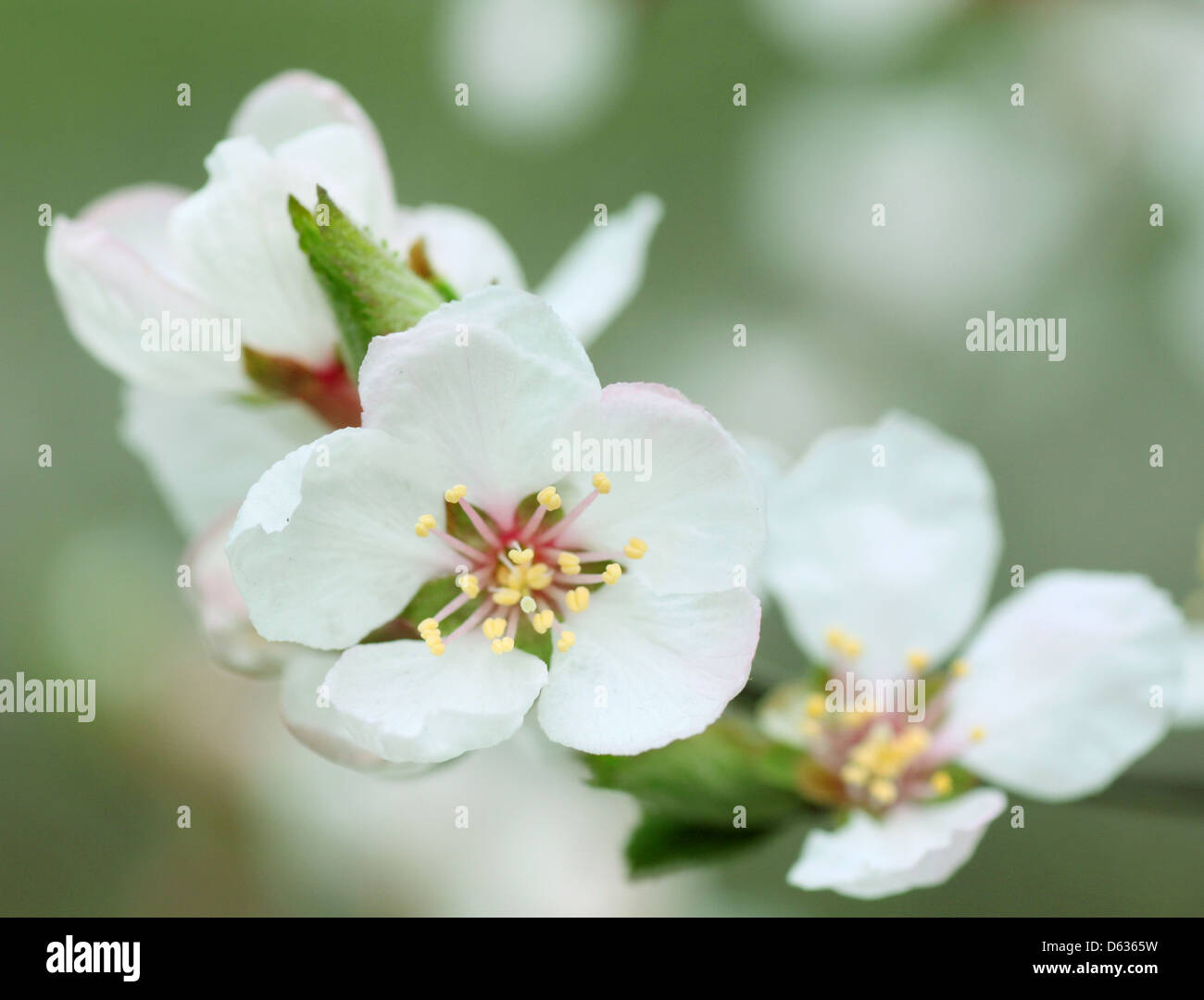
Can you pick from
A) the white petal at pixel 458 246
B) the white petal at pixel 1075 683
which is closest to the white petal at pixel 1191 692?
the white petal at pixel 1075 683

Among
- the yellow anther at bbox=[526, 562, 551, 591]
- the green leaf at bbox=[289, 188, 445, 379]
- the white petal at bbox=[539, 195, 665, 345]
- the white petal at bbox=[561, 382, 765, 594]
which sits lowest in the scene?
the yellow anther at bbox=[526, 562, 551, 591]

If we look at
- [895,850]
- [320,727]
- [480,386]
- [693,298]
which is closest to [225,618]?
[320,727]

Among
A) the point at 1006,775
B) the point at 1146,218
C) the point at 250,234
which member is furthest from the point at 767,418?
the point at 250,234

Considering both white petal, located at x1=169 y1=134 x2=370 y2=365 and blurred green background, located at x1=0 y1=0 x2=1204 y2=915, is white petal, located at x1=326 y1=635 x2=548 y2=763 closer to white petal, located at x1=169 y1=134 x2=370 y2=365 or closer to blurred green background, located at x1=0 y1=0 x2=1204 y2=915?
white petal, located at x1=169 y1=134 x2=370 y2=365

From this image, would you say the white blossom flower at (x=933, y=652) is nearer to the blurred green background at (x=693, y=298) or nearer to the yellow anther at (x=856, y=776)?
the yellow anther at (x=856, y=776)

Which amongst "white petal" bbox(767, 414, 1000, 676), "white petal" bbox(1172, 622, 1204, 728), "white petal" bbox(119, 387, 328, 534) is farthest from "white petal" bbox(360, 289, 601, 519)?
"white petal" bbox(1172, 622, 1204, 728)

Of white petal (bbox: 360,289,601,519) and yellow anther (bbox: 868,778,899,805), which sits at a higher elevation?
white petal (bbox: 360,289,601,519)
